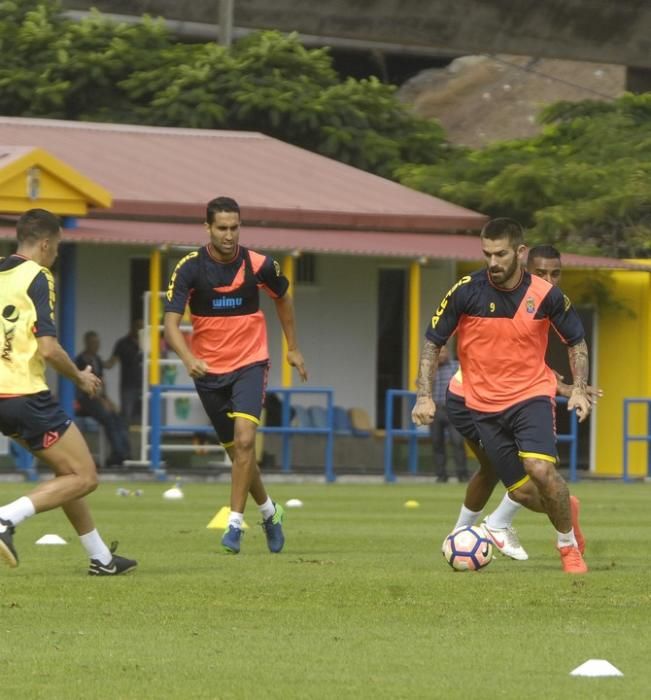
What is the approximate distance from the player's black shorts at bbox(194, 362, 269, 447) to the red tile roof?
1478cm

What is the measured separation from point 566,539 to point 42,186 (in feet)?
45.9

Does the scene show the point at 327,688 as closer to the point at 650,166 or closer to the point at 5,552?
the point at 5,552

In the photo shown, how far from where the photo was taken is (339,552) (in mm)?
13156

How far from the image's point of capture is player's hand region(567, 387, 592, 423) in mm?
10875

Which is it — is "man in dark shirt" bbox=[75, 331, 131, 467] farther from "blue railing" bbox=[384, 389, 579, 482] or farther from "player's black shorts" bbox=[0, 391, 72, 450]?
"player's black shorts" bbox=[0, 391, 72, 450]

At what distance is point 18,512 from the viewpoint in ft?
34.8

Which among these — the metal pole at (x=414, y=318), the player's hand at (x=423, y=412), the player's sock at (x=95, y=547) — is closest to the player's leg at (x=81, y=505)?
the player's sock at (x=95, y=547)

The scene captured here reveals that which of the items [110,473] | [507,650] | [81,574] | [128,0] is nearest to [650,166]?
[110,473]

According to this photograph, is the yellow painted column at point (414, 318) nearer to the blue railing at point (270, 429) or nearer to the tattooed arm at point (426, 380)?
the blue railing at point (270, 429)

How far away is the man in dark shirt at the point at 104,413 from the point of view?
26.1m

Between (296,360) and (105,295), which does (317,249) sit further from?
(296,360)

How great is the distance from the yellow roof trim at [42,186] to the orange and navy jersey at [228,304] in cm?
1146

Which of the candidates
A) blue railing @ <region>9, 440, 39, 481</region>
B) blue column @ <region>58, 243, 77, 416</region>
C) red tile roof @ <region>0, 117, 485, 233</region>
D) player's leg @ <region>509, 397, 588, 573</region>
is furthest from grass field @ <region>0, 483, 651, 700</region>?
red tile roof @ <region>0, 117, 485, 233</region>

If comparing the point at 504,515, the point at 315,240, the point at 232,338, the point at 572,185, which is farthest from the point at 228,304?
the point at 572,185
